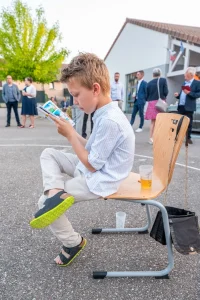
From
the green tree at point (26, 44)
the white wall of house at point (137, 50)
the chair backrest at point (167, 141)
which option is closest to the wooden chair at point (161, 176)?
the chair backrest at point (167, 141)

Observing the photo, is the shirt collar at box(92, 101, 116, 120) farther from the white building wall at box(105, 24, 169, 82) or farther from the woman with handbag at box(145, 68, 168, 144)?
the white building wall at box(105, 24, 169, 82)

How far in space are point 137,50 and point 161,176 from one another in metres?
14.2

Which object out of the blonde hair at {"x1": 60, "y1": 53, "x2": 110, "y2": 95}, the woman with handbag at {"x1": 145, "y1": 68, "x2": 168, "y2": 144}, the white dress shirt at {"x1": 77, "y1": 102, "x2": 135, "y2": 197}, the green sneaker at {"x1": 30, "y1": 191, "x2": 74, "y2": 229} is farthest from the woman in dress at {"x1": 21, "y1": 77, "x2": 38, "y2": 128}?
the green sneaker at {"x1": 30, "y1": 191, "x2": 74, "y2": 229}

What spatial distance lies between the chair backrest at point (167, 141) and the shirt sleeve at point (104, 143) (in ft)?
1.19

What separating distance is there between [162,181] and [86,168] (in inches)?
21.3

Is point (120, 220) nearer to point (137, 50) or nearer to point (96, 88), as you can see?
point (96, 88)

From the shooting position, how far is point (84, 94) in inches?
55.7

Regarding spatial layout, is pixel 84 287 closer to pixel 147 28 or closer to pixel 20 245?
pixel 20 245

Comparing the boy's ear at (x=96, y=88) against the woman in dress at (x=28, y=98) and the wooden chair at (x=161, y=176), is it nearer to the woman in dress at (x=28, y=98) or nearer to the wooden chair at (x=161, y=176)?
the wooden chair at (x=161, y=176)

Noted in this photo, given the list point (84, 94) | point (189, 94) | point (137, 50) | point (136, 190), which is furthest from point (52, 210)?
point (137, 50)

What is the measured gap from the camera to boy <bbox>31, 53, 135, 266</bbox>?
1.35 meters

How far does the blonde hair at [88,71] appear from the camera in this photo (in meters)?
1.38

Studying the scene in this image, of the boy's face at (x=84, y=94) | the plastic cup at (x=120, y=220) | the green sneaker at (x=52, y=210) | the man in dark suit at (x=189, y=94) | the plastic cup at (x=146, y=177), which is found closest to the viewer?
the green sneaker at (x=52, y=210)

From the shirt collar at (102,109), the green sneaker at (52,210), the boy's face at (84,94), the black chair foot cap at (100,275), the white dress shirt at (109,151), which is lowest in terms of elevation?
the black chair foot cap at (100,275)
